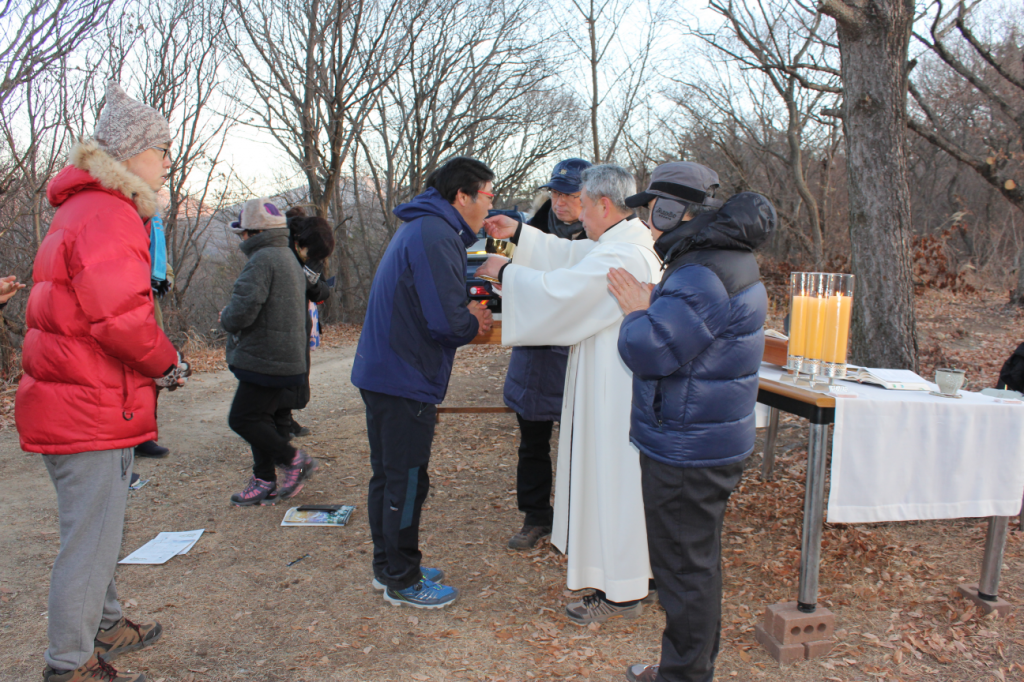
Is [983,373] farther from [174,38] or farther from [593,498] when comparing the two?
[174,38]

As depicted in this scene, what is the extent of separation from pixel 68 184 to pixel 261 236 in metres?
2.03

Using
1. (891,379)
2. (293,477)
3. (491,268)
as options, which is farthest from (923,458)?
(293,477)

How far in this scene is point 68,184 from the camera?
7.42 ft

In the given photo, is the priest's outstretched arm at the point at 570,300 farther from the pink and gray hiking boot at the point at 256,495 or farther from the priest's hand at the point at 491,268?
the pink and gray hiking boot at the point at 256,495

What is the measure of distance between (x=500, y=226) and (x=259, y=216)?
5.36 feet

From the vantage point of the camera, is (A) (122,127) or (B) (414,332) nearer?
(A) (122,127)

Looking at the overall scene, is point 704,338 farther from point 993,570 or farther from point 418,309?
point 993,570

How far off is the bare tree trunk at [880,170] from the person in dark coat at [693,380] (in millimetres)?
3258

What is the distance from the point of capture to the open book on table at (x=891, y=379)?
2.95 metres

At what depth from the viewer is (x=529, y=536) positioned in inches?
151

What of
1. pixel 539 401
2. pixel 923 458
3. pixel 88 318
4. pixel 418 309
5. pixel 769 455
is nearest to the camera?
pixel 88 318

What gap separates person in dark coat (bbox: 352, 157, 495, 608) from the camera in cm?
283

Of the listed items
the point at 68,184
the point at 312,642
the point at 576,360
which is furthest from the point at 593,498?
the point at 68,184

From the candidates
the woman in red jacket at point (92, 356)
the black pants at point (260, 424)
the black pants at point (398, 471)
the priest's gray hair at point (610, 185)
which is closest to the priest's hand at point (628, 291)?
the priest's gray hair at point (610, 185)
